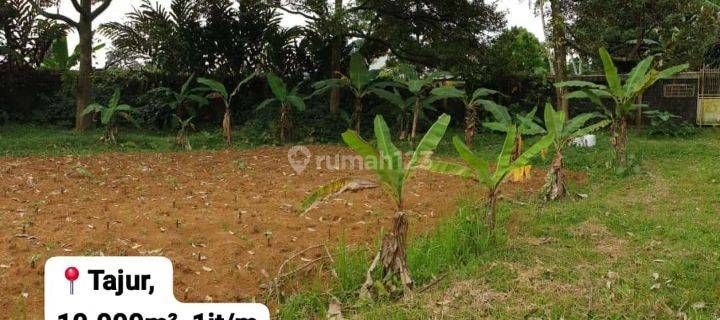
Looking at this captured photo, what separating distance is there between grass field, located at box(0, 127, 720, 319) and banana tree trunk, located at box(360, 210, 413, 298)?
112 millimetres

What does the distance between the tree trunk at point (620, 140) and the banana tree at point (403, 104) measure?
307cm

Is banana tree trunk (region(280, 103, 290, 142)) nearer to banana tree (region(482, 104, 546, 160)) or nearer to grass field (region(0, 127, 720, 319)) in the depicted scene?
banana tree (region(482, 104, 546, 160))

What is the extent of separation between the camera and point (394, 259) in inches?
118

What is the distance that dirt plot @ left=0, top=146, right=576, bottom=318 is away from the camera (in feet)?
10.6

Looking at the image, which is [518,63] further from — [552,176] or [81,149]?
[81,149]

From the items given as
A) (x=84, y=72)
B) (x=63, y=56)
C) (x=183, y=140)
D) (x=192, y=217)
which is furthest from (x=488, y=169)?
(x=63, y=56)

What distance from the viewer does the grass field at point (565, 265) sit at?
2814 mm

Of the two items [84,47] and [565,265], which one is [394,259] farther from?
[84,47]

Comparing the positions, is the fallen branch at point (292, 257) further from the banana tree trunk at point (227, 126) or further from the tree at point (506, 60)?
the tree at point (506, 60)

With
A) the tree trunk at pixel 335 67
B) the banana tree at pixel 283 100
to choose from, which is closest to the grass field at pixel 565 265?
the banana tree at pixel 283 100

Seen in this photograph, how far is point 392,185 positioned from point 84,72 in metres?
8.79

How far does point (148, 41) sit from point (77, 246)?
7.78 meters

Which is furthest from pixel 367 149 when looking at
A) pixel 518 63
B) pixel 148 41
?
pixel 518 63

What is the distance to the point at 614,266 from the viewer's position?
10.8ft
